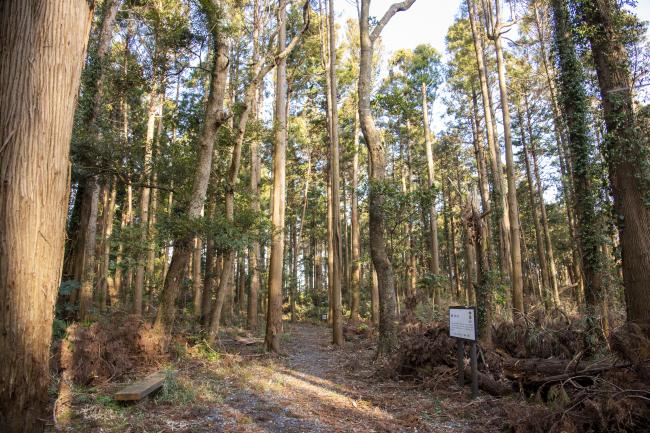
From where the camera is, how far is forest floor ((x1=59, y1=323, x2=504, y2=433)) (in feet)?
14.7

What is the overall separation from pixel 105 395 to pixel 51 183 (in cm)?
383

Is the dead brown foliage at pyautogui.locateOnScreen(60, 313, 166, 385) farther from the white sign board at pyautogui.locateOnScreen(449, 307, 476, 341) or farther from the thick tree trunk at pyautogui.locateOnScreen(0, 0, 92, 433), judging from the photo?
the white sign board at pyautogui.locateOnScreen(449, 307, 476, 341)

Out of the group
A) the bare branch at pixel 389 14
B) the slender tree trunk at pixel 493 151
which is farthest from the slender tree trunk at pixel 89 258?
the slender tree trunk at pixel 493 151

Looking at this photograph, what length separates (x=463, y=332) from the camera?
6266 mm

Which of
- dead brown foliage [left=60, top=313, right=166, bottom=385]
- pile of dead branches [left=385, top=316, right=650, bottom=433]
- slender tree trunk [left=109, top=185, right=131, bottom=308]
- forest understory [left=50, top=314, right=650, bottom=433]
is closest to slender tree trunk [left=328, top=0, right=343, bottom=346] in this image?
forest understory [left=50, top=314, right=650, bottom=433]

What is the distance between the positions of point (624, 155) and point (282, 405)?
296 inches

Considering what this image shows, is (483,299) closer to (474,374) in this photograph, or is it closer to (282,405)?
(474,374)

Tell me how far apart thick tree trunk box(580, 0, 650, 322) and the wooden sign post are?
297cm

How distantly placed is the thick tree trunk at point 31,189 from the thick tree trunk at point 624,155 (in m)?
8.25

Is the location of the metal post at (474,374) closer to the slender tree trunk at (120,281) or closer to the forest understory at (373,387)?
the forest understory at (373,387)

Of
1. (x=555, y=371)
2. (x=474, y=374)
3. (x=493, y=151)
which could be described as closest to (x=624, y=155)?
(x=555, y=371)

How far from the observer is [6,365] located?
2.49 meters

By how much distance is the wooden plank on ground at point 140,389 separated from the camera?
15.9 feet

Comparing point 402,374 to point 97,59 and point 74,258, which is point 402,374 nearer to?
point 74,258
